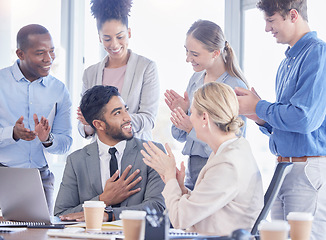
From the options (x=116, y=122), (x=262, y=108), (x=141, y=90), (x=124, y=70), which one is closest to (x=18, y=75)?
(x=124, y=70)

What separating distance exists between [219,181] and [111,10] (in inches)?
73.7

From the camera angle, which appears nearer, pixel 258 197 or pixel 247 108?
pixel 258 197

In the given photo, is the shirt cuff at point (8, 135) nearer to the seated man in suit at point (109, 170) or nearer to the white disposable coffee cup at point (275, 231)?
the seated man in suit at point (109, 170)

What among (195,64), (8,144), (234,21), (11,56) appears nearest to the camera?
(195,64)

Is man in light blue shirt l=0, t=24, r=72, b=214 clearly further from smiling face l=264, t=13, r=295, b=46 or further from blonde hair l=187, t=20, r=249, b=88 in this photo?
smiling face l=264, t=13, r=295, b=46

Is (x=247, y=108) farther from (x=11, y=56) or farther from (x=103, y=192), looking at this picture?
(x=11, y=56)

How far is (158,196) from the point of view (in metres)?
2.75

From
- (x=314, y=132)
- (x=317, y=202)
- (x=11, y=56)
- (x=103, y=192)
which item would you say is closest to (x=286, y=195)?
(x=317, y=202)

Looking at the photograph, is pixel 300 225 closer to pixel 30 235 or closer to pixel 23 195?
pixel 30 235

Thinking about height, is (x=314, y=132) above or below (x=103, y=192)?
above

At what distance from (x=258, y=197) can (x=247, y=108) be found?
25.0 inches

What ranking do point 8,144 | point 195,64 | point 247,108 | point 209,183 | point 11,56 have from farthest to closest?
point 11,56
point 8,144
point 195,64
point 247,108
point 209,183

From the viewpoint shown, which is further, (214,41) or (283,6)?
(214,41)

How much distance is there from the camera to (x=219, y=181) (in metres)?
2.05
